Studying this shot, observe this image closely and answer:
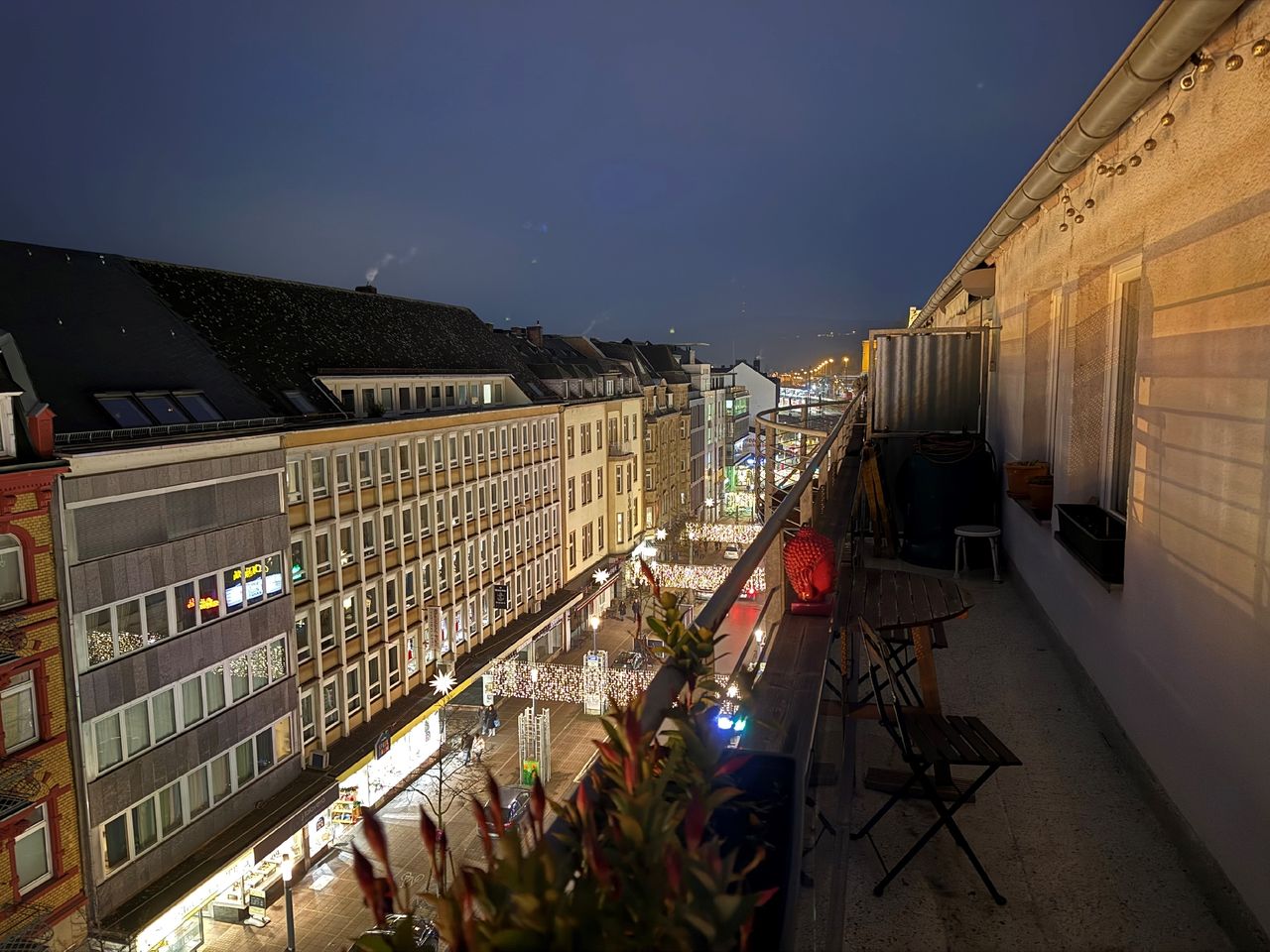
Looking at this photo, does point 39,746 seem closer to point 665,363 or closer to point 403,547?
→ point 403,547

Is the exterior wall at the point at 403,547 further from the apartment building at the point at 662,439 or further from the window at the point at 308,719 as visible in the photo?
the apartment building at the point at 662,439

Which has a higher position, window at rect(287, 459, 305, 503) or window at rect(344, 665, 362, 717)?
window at rect(287, 459, 305, 503)

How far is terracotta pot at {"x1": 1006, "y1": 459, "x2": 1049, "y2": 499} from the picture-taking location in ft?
24.0

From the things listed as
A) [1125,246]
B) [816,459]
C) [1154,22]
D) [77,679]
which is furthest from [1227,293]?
[77,679]

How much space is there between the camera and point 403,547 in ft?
83.8

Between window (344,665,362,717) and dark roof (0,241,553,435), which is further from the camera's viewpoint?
window (344,665,362,717)

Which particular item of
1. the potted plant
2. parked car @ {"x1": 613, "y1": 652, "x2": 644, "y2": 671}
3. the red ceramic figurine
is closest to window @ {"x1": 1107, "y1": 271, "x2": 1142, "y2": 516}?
the red ceramic figurine

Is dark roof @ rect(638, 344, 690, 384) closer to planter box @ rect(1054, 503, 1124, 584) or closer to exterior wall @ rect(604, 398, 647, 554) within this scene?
exterior wall @ rect(604, 398, 647, 554)

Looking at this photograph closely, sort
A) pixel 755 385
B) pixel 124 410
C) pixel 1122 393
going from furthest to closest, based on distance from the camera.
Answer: pixel 755 385 → pixel 124 410 → pixel 1122 393

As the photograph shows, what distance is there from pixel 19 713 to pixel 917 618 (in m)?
15.6

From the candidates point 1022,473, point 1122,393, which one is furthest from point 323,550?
point 1122,393

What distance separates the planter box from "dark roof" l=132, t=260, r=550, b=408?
19.0 meters

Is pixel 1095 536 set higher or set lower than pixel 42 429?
lower

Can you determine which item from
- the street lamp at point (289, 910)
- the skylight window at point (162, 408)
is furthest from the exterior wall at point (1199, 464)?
the skylight window at point (162, 408)
